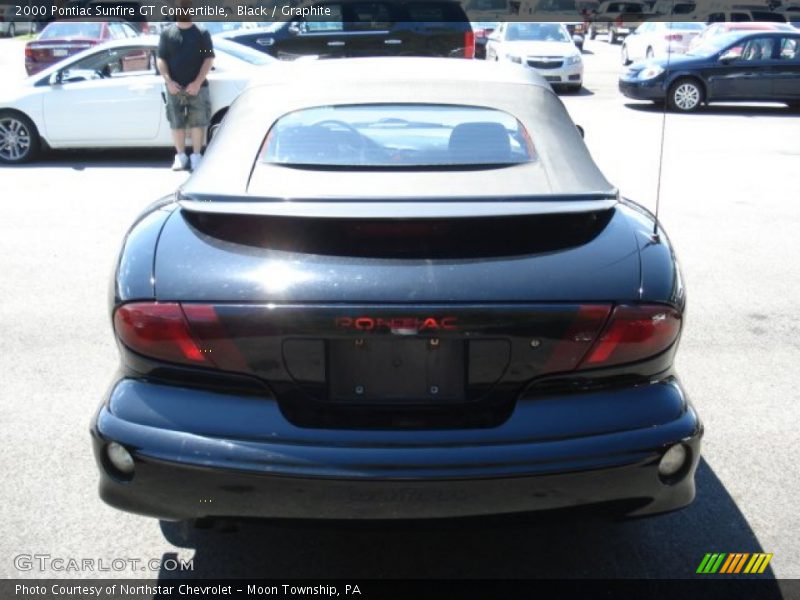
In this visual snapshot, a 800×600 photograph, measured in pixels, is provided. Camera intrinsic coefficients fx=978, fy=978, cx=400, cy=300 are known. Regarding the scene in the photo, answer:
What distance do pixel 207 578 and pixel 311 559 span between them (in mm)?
360

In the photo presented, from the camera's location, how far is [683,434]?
2877mm

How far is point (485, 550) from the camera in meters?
3.46

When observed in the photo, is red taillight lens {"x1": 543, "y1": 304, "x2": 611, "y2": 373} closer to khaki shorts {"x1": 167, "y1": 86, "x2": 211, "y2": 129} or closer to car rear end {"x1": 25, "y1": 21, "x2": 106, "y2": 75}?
khaki shorts {"x1": 167, "y1": 86, "x2": 211, "y2": 129}

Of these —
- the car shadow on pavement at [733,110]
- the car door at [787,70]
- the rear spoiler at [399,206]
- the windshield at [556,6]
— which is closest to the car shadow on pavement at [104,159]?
the rear spoiler at [399,206]

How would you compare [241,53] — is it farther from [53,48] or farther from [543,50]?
[543,50]

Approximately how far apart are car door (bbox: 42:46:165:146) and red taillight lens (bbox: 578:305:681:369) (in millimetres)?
9796

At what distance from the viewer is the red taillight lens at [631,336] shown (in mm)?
2857

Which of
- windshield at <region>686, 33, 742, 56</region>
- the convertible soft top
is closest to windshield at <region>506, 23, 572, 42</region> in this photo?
windshield at <region>686, 33, 742, 56</region>

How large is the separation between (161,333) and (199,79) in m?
8.49

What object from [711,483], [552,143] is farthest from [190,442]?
[711,483]

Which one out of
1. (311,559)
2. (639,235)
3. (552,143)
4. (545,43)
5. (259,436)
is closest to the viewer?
(259,436)

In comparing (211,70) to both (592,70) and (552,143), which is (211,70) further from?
(592,70)

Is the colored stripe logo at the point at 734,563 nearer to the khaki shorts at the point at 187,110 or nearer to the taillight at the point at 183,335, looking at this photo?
the taillight at the point at 183,335

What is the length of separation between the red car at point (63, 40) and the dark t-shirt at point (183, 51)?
933 cm
